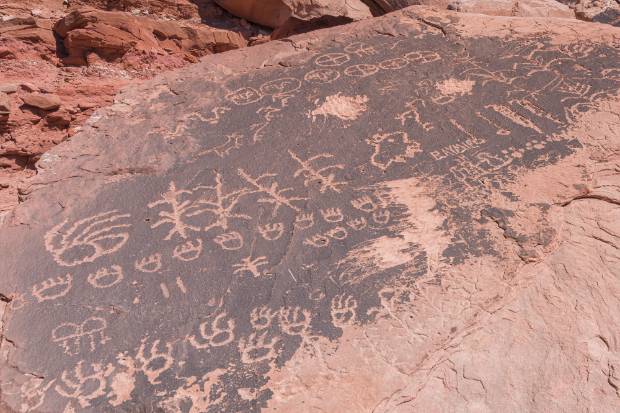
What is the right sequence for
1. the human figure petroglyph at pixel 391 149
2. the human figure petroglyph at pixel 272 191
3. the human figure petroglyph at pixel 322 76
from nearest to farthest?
the human figure petroglyph at pixel 272 191, the human figure petroglyph at pixel 391 149, the human figure petroglyph at pixel 322 76

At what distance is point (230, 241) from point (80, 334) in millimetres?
684

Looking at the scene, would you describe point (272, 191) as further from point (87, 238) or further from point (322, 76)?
point (322, 76)

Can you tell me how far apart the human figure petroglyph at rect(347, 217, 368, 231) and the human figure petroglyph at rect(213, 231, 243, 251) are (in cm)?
47

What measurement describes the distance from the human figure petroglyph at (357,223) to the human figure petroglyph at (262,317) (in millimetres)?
536

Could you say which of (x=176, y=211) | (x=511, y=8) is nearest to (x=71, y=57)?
(x=176, y=211)

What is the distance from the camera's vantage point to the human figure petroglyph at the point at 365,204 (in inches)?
102

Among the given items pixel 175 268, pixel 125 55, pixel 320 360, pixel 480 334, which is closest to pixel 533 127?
pixel 480 334

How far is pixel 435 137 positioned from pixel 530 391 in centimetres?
137

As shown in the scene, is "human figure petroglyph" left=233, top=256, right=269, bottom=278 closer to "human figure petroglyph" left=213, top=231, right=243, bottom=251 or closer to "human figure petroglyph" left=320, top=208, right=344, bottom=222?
"human figure petroglyph" left=213, top=231, right=243, bottom=251

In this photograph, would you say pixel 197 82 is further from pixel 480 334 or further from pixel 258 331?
pixel 480 334

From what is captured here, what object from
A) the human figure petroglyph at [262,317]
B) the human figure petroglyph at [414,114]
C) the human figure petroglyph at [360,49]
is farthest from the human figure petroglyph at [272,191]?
the human figure petroglyph at [360,49]

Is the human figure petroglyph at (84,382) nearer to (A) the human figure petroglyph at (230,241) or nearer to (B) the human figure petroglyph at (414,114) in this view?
(A) the human figure petroglyph at (230,241)

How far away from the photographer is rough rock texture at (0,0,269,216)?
11.9 feet

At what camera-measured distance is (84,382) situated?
2025 millimetres
